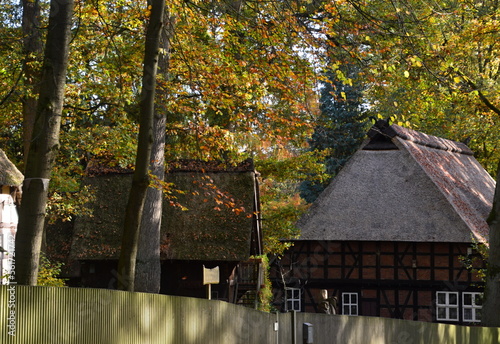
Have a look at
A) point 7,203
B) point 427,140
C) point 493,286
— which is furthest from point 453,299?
point 7,203

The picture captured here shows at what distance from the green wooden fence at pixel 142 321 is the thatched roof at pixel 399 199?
59.9 ft

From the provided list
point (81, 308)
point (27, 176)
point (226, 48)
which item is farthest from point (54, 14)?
point (226, 48)

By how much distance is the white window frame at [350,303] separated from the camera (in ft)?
93.5

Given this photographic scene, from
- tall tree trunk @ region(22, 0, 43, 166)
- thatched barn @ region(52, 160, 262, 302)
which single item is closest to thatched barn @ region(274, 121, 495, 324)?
thatched barn @ region(52, 160, 262, 302)

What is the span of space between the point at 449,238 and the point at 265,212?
21.6ft

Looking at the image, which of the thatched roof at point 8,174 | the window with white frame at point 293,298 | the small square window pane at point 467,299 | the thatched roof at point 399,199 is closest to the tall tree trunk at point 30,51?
the thatched roof at point 8,174

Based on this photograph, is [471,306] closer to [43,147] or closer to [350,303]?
[350,303]

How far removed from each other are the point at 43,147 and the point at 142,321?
2.92m

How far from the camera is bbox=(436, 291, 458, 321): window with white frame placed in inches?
1101

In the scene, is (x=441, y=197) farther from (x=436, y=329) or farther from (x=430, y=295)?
(x=436, y=329)

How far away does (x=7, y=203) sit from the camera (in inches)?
730

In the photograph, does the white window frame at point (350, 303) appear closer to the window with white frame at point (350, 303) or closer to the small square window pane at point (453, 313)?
the window with white frame at point (350, 303)

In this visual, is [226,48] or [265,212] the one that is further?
[265,212]

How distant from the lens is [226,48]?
51.4 ft
